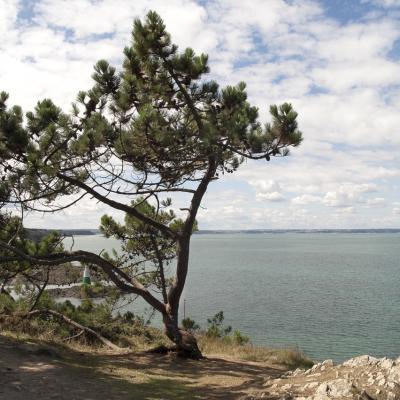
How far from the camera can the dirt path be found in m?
6.98

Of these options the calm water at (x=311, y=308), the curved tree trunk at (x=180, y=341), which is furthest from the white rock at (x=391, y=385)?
the calm water at (x=311, y=308)

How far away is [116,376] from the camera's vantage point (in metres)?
8.43

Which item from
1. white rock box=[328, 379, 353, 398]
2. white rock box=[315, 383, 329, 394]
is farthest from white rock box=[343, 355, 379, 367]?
white rock box=[315, 383, 329, 394]

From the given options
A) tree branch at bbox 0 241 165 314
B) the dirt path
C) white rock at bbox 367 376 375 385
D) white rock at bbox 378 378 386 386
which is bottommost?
the dirt path

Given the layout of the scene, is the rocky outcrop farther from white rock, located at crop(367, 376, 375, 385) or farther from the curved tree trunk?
the curved tree trunk

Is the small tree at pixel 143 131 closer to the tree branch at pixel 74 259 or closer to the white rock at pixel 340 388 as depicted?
the tree branch at pixel 74 259

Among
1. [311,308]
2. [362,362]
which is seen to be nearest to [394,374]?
[362,362]

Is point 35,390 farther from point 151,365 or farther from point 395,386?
point 395,386

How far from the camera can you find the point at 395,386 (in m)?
5.88

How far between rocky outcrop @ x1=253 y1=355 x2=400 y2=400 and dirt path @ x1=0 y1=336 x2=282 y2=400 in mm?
866

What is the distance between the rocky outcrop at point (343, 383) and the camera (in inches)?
227

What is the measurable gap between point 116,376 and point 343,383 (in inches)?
169

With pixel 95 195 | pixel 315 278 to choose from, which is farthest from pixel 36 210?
pixel 315 278

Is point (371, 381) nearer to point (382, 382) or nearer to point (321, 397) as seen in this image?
point (382, 382)
